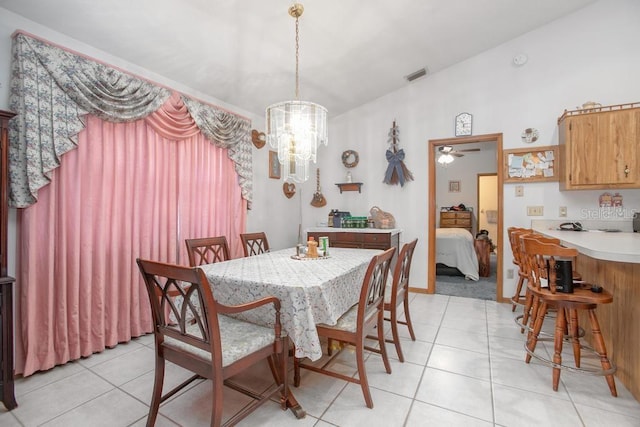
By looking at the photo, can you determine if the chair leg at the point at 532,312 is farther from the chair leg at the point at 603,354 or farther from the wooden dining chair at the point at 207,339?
the wooden dining chair at the point at 207,339

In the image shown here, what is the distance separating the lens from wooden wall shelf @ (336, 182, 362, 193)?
15.0ft

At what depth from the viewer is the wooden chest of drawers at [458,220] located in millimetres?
7195

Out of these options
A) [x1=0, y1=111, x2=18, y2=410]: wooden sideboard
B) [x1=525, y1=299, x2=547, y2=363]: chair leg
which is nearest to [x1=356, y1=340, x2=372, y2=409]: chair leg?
[x1=525, y1=299, x2=547, y2=363]: chair leg

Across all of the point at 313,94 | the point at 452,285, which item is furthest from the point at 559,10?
the point at 452,285

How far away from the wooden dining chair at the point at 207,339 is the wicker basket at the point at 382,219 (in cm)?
286

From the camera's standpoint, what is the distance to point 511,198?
144 inches

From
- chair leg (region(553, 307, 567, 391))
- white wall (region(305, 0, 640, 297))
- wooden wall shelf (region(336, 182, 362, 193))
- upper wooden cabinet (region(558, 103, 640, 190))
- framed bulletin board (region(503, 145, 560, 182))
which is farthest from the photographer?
wooden wall shelf (region(336, 182, 362, 193))

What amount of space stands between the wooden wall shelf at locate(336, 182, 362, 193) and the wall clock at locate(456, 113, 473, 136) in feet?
4.99

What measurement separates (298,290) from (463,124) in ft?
11.2

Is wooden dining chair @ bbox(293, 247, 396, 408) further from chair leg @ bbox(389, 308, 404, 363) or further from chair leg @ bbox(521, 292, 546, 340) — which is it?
chair leg @ bbox(521, 292, 546, 340)

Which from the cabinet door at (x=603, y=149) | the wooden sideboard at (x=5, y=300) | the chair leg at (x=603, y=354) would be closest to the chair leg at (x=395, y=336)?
the chair leg at (x=603, y=354)

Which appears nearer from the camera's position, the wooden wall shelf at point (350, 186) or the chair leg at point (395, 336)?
the chair leg at point (395, 336)

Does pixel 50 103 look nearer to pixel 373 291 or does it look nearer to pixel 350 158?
pixel 373 291

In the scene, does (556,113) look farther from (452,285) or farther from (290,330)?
(290,330)
